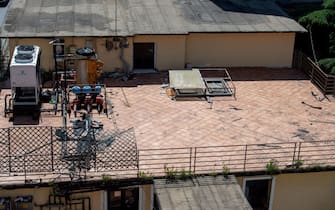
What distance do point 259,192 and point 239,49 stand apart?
9.72 m

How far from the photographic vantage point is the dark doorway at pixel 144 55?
2797 centimetres

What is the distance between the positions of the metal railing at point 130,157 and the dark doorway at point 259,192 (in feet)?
2.07

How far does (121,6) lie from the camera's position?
2945cm

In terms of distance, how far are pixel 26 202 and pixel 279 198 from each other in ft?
26.8

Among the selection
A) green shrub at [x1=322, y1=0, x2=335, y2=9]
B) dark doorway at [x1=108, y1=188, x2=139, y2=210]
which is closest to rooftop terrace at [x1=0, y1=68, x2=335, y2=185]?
dark doorway at [x1=108, y1=188, x2=139, y2=210]

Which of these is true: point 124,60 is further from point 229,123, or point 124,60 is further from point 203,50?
point 229,123

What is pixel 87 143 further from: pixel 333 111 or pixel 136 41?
pixel 333 111

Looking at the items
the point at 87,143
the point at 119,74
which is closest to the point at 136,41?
the point at 119,74

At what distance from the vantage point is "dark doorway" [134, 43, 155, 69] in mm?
27969

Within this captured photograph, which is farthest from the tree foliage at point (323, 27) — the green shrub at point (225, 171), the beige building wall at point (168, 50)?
the green shrub at point (225, 171)

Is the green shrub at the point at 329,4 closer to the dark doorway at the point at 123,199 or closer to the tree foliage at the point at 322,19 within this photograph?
the tree foliage at the point at 322,19

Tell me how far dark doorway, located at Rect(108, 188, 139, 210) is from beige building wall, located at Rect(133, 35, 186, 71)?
30.5 feet

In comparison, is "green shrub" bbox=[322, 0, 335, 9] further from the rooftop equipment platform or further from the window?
the window

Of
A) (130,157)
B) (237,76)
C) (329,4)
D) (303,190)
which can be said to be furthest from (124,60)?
(303,190)
